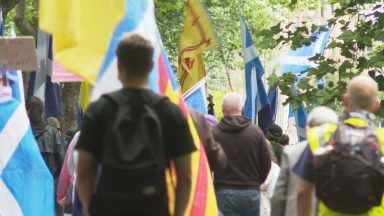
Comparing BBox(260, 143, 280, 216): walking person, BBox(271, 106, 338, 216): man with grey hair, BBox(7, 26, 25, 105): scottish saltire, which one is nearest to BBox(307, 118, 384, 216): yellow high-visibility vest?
BBox(271, 106, 338, 216): man with grey hair

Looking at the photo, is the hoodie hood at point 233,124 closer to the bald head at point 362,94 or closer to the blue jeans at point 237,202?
the blue jeans at point 237,202

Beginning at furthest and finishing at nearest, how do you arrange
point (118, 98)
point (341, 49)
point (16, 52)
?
point (341, 49)
point (16, 52)
point (118, 98)

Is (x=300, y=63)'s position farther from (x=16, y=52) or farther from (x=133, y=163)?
(x=133, y=163)

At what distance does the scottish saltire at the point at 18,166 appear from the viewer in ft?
27.9

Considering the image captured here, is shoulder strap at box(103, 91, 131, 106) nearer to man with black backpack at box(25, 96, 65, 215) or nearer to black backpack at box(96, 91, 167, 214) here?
black backpack at box(96, 91, 167, 214)

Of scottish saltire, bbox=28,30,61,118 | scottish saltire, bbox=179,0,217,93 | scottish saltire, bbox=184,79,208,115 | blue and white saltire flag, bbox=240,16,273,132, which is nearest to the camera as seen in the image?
scottish saltire, bbox=184,79,208,115

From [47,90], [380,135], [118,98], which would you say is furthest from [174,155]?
[47,90]

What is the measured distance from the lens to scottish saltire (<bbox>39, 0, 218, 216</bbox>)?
5.95m

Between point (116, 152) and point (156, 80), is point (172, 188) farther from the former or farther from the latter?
point (156, 80)

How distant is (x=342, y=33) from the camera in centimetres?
1297

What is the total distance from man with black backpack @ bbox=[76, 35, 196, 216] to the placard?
4263mm

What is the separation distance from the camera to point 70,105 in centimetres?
2192

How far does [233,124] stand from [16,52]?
7.02 ft

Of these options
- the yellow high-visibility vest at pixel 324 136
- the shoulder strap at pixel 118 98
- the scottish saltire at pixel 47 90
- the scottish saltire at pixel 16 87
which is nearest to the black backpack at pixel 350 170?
the yellow high-visibility vest at pixel 324 136
